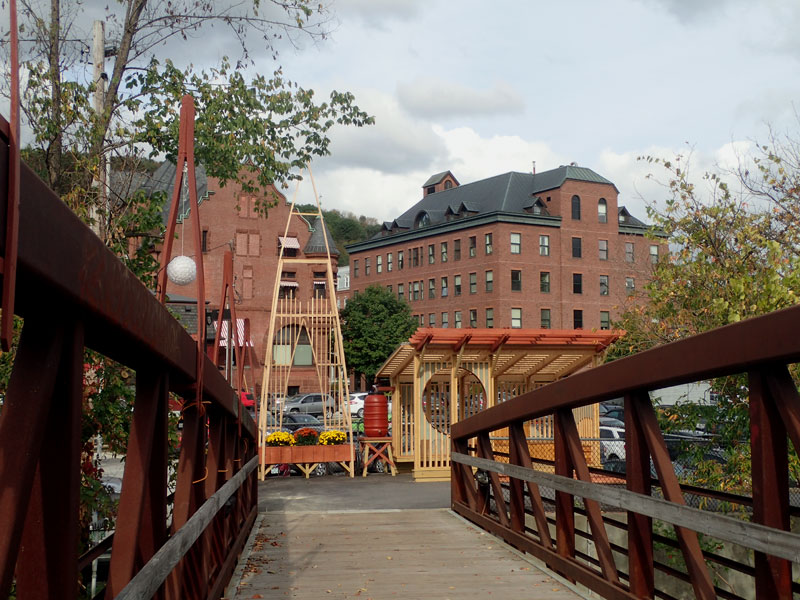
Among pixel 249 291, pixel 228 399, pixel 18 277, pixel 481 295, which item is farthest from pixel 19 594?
pixel 481 295

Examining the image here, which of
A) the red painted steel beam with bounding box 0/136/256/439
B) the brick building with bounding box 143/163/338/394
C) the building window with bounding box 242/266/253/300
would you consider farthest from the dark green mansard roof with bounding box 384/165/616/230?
the red painted steel beam with bounding box 0/136/256/439

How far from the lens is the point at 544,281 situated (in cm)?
6347

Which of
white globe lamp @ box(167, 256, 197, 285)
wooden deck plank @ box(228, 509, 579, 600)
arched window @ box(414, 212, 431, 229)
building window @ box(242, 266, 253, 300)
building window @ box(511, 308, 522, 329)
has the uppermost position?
arched window @ box(414, 212, 431, 229)

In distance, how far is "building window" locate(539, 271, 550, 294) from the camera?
63.2 m

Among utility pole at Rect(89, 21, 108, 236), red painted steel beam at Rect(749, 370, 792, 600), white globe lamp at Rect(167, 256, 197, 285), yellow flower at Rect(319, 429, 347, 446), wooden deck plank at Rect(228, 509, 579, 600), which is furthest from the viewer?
yellow flower at Rect(319, 429, 347, 446)

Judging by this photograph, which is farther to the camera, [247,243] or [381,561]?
[247,243]

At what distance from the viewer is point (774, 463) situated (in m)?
3.79

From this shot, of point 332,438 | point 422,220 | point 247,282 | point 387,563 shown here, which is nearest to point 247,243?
point 247,282

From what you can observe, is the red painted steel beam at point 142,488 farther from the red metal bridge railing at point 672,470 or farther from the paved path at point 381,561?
the paved path at point 381,561

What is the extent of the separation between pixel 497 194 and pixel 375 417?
155 ft

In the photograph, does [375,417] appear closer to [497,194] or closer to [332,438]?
[332,438]

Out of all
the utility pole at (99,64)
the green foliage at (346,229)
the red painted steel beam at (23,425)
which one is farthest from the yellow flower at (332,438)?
the green foliage at (346,229)

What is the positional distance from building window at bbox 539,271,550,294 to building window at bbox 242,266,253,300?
67.3ft

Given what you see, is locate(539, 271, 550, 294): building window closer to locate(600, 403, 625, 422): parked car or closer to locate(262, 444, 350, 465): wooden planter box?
locate(600, 403, 625, 422): parked car
